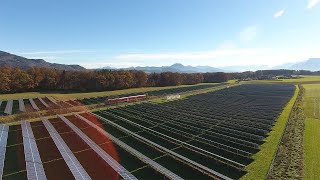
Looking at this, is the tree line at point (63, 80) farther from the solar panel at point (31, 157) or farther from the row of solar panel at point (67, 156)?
the solar panel at point (31, 157)

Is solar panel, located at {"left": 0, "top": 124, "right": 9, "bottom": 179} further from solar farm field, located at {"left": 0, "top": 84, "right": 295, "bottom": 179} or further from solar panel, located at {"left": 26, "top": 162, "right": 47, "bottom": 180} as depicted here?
solar panel, located at {"left": 26, "top": 162, "right": 47, "bottom": 180}

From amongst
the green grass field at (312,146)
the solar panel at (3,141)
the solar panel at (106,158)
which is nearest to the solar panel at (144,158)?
the solar panel at (106,158)

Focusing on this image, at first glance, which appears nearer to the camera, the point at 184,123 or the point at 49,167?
the point at 49,167

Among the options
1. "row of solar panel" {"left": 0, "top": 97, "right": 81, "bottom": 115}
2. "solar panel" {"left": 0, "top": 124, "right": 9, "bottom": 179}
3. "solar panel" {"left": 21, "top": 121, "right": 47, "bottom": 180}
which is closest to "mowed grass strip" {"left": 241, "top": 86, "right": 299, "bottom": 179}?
"solar panel" {"left": 21, "top": 121, "right": 47, "bottom": 180}

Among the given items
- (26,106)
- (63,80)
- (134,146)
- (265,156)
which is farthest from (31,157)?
(63,80)

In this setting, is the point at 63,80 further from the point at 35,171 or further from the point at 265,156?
the point at 265,156

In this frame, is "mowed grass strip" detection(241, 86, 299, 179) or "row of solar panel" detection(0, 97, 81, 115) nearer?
"mowed grass strip" detection(241, 86, 299, 179)

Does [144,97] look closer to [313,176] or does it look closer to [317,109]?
[317,109]

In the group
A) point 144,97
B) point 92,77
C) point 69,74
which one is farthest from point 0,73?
point 144,97
